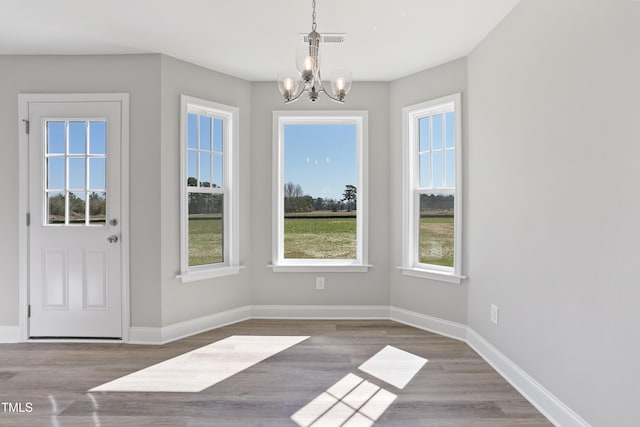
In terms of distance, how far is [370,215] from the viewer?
416 centimetres

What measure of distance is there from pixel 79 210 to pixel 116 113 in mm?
960

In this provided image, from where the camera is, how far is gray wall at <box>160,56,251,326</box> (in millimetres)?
3498

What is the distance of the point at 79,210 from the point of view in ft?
11.4

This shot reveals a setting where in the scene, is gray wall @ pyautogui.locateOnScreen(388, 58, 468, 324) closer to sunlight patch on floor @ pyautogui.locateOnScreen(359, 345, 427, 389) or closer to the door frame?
sunlight patch on floor @ pyautogui.locateOnScreen(359, 345, 427, 389)

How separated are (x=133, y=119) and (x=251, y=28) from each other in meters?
1.40

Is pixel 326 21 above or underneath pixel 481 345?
above

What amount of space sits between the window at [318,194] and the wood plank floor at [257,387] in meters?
0.99

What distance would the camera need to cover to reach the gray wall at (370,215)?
4.13 m

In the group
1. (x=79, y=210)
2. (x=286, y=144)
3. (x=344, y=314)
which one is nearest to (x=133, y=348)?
(x=79, y=210)

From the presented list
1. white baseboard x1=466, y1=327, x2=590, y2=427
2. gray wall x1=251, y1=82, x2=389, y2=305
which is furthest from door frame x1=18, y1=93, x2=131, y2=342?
white baseboard x1=466, y1=327, x2=590, y2=427

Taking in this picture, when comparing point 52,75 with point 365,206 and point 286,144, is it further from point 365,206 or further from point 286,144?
point 365,206

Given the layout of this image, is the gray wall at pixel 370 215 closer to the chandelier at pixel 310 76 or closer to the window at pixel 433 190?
the window at pixel 433 190

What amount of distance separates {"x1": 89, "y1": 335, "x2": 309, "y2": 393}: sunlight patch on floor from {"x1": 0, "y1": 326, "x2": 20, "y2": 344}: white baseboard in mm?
1579

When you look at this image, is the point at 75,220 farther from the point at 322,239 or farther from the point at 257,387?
the point at 322,239
